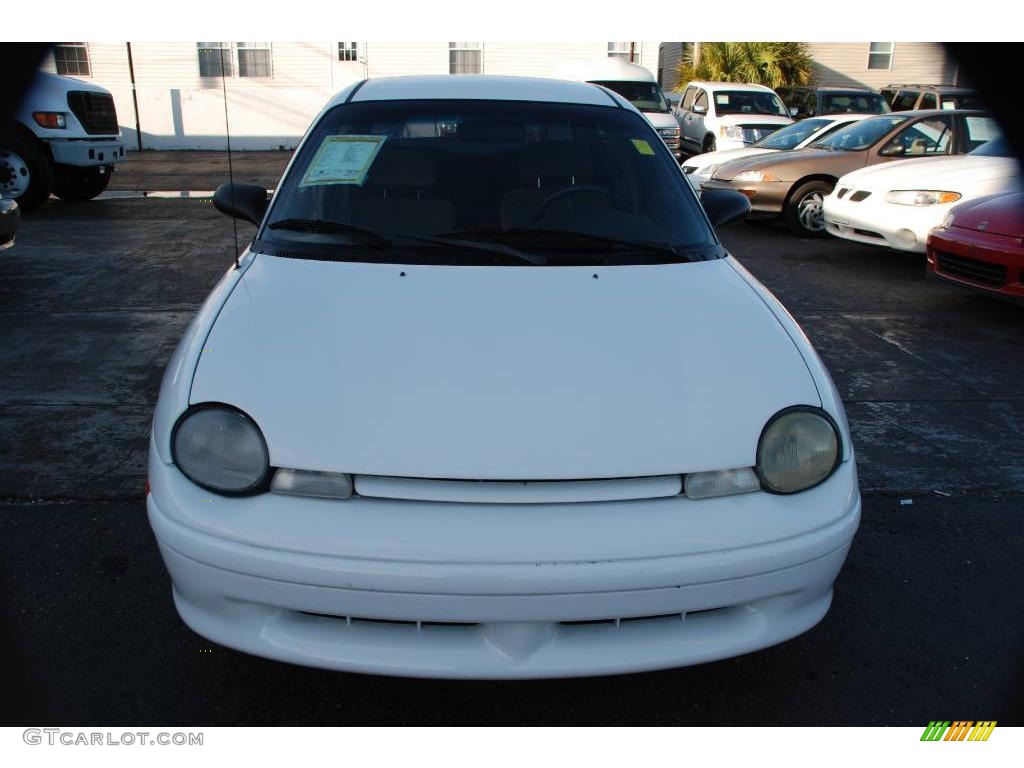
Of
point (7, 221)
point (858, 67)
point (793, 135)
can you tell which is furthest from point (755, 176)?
point (858, 67)

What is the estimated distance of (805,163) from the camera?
9109 millimetres

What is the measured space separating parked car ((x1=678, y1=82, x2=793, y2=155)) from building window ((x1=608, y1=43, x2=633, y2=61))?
16.8 feet

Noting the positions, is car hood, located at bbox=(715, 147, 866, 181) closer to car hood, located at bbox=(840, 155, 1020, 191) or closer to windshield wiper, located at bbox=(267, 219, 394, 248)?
car hood, located at bbox=(840, 155, 1020, 191)

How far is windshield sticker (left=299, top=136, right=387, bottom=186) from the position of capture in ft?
9.62

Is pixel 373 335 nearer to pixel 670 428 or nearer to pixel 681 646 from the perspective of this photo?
pixel 670 428

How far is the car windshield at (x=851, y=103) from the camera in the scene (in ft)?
49.6

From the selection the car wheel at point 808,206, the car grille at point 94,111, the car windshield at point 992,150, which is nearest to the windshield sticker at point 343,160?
the car windshield at point 992,150

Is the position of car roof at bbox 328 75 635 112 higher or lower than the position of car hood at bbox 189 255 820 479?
higher

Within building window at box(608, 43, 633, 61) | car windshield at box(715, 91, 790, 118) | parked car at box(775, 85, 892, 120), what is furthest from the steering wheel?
building window at box(608, 43, 633, 61)

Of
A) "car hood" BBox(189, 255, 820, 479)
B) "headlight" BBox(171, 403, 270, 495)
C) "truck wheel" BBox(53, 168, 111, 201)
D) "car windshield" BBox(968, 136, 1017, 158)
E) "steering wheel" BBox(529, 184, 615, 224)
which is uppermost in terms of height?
"steering wheel" BBox(529, 184, 615, 224)

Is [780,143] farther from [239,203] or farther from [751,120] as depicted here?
[239,203]

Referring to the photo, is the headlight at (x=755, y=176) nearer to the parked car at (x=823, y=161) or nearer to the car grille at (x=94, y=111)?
the parked car at (x=823, y=161)

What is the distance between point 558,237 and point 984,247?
4.12 metres

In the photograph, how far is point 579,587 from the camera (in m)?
1.79
